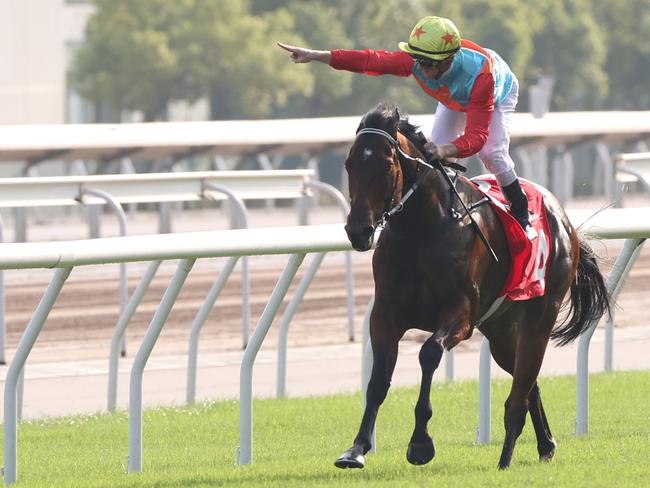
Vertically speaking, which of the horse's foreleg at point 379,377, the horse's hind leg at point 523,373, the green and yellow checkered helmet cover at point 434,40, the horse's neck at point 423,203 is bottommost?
the horse's hind leg at point 523,373

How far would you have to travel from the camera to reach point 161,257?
7078 millimetres

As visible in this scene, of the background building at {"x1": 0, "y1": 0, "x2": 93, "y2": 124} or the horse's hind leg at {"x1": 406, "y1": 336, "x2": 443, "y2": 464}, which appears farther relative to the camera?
the background building at {"x1": 0, "y1": 0, "x2": 93, "y2": 124}

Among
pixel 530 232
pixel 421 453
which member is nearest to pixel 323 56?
pixel 530 232

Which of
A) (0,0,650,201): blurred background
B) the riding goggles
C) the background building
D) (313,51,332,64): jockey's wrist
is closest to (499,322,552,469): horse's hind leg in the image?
the riding goggles

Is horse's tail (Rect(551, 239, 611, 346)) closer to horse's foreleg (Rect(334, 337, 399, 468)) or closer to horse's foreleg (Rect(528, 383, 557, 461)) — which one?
horse's foreleg (Rect(528, 383, 557, 461))

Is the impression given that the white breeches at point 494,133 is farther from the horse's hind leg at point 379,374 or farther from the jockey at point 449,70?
the horse's hind leg at point 379,374

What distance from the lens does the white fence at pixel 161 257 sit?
22.0 feet

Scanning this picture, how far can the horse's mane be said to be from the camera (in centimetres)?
654

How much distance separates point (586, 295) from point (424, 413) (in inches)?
65.6

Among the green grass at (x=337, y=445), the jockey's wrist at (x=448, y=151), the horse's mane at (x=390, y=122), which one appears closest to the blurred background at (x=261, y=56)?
the green grass at (x=337, y=445)

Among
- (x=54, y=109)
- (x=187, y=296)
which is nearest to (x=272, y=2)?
(x=54, y=109)

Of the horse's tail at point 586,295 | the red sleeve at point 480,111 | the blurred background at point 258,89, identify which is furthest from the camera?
the blurred background at point 258,89

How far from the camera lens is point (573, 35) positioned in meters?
51.7

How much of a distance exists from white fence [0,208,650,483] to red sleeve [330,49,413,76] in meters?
0.84
